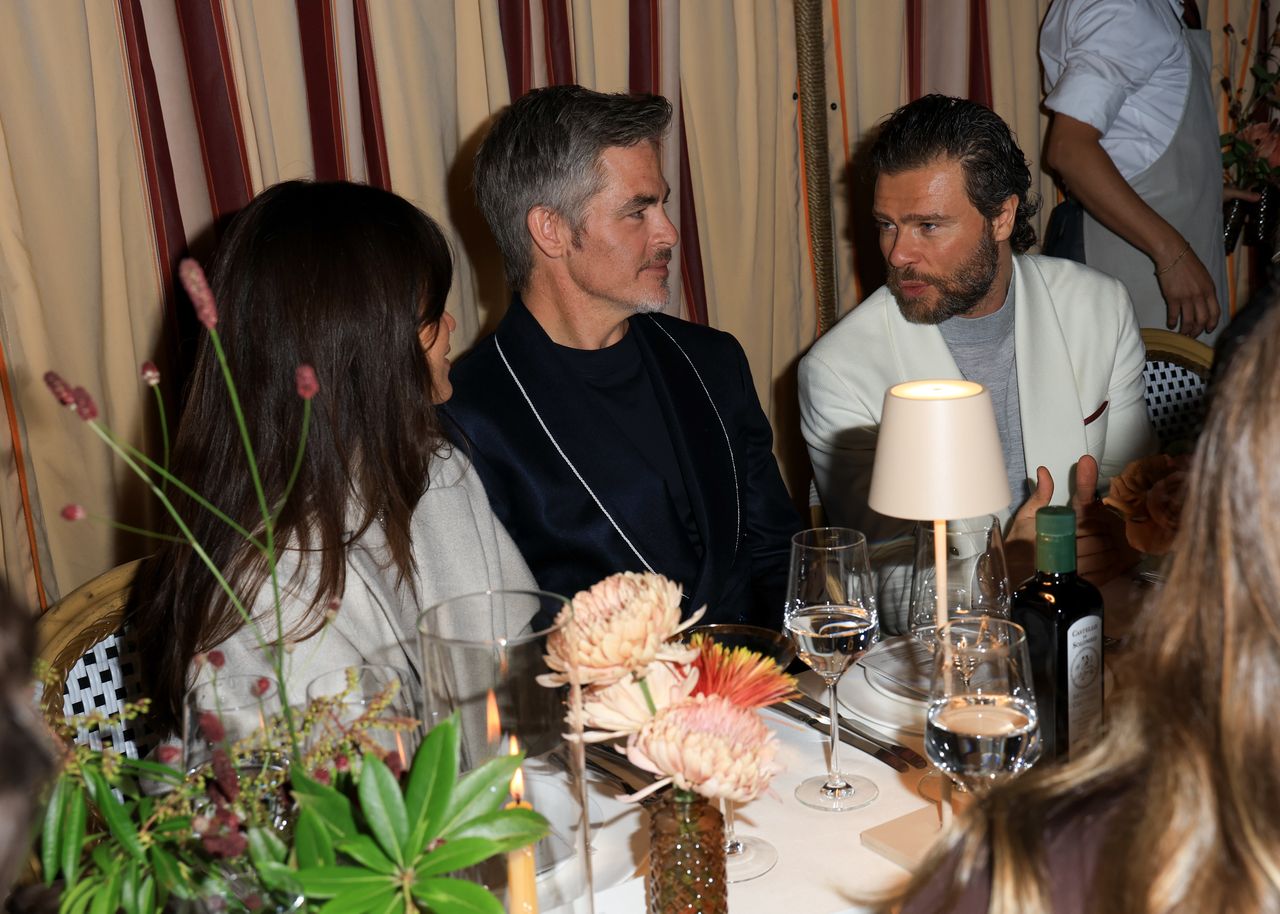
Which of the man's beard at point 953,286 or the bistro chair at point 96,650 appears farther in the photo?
the man's beard at point 953,286

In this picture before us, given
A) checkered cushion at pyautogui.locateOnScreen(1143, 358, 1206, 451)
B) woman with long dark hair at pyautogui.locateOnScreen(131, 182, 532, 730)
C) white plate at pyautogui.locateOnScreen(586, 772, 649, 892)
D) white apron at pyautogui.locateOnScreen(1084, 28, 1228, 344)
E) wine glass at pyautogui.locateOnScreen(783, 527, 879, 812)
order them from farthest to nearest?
white apron at pyautogui.locateOnScreen(1084, 28, 1228, 344) < checkered cushion at pyautogui.locateOnScreen(1143, 358, 1206, 451) < woman with long dark hair at pyautogui.locateOnScreen(131, 182, 532, 730) < wine glass at pyautogui.locateOnScreen(783, 527, 879, 812) < white plate at pyautogui.locateOnScreen(586, 772, 649, 892)

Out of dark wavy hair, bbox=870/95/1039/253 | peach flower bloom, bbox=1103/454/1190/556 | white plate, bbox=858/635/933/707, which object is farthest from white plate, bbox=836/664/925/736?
dark wavy hair, bbox=870/95/1039/253

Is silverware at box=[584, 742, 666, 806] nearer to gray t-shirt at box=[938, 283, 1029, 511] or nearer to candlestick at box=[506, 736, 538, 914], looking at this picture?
candlestick at box=[506, 736, 538, 914]

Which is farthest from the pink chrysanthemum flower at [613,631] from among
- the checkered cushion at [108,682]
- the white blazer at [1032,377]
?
the white blazer at [1032,377]

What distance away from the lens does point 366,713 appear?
753mm

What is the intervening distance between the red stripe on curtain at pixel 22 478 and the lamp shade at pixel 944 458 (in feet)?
5.11

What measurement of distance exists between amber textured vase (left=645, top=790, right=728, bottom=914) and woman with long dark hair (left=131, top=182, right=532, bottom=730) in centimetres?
50

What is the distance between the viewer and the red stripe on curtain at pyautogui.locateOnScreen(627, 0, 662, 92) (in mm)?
2654

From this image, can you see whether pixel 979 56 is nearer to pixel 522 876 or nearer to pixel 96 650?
pixel 96 650

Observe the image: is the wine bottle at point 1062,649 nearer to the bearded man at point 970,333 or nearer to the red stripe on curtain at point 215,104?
the bearded man at point 970,333

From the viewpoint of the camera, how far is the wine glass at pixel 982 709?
3.04ft

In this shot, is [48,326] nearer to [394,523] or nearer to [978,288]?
[394,523]

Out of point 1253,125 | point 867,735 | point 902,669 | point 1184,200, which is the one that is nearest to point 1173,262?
point 1184,200

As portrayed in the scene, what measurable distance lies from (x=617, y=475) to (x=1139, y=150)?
5.77 ft
